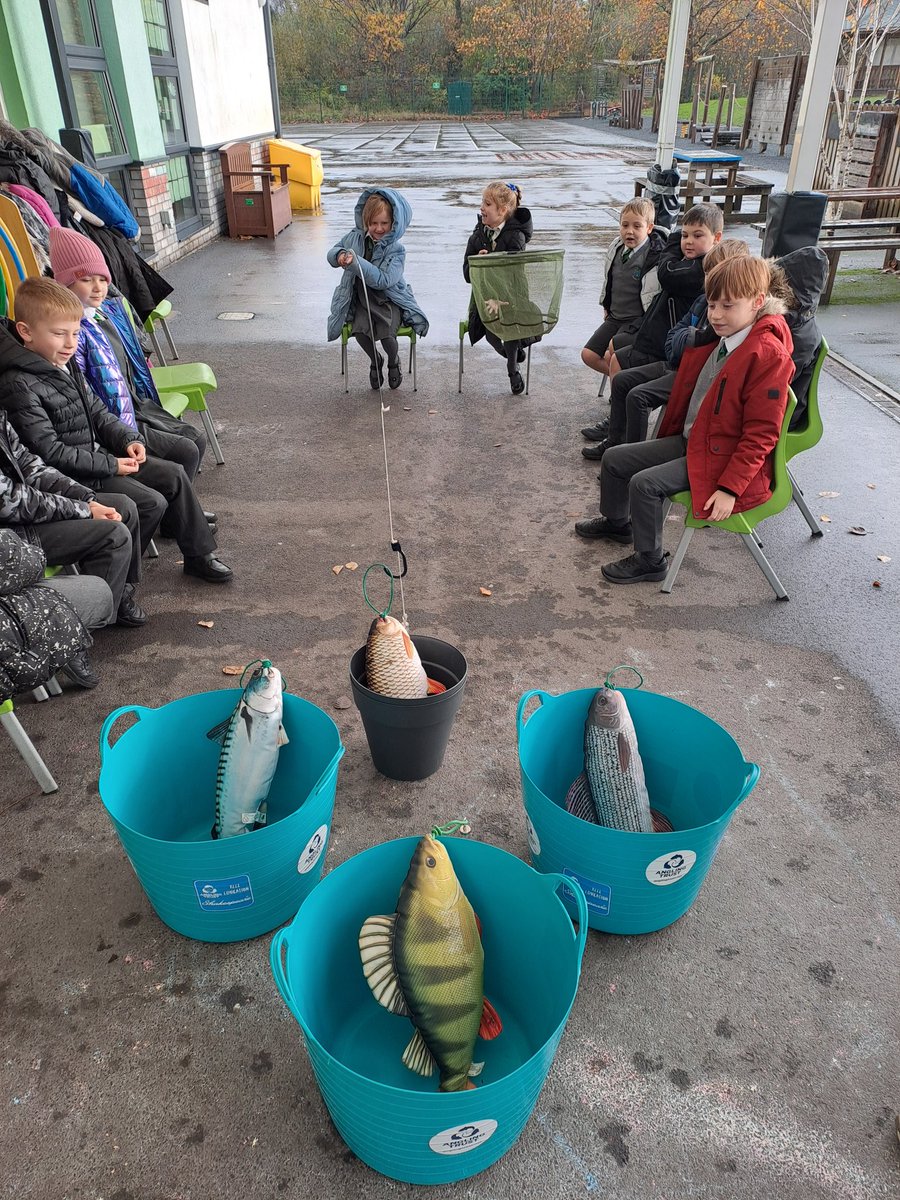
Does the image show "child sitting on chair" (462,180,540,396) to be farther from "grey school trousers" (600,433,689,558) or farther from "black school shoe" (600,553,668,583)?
"black school shoe" (600,553,668,583)

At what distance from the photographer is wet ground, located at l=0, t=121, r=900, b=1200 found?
175cm

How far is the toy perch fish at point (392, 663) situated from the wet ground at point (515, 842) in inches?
17.1

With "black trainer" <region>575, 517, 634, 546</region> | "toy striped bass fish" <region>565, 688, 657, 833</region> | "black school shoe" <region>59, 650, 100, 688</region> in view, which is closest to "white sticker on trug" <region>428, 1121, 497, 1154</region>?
"toy striped bass fish" <region>565, 688, 657, 833</region>

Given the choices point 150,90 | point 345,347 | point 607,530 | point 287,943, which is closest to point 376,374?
point 345,347

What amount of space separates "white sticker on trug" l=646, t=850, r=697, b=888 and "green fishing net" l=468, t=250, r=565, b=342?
4587 mm

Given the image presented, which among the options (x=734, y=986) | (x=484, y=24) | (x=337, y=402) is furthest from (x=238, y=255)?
(x=484, y=24)

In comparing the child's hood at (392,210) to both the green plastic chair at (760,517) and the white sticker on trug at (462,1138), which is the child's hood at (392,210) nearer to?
the green plastic chair at (760,517)

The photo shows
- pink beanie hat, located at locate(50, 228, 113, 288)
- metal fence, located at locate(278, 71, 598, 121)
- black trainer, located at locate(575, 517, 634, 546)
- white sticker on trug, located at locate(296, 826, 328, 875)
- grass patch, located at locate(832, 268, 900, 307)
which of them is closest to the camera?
white sticker on trug, located at locate(296, 826, 328, 875)

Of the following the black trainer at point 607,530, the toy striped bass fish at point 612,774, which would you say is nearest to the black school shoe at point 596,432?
the black trainer at point 607,530

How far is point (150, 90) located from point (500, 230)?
6.42m

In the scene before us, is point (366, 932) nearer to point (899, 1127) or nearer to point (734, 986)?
point (734, 986)

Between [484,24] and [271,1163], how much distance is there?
59902mm

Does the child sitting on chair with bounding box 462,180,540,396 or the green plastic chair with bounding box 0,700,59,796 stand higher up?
the child sitting on chair with bounding box 462,180,540,396

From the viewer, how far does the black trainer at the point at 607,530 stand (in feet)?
14.0
